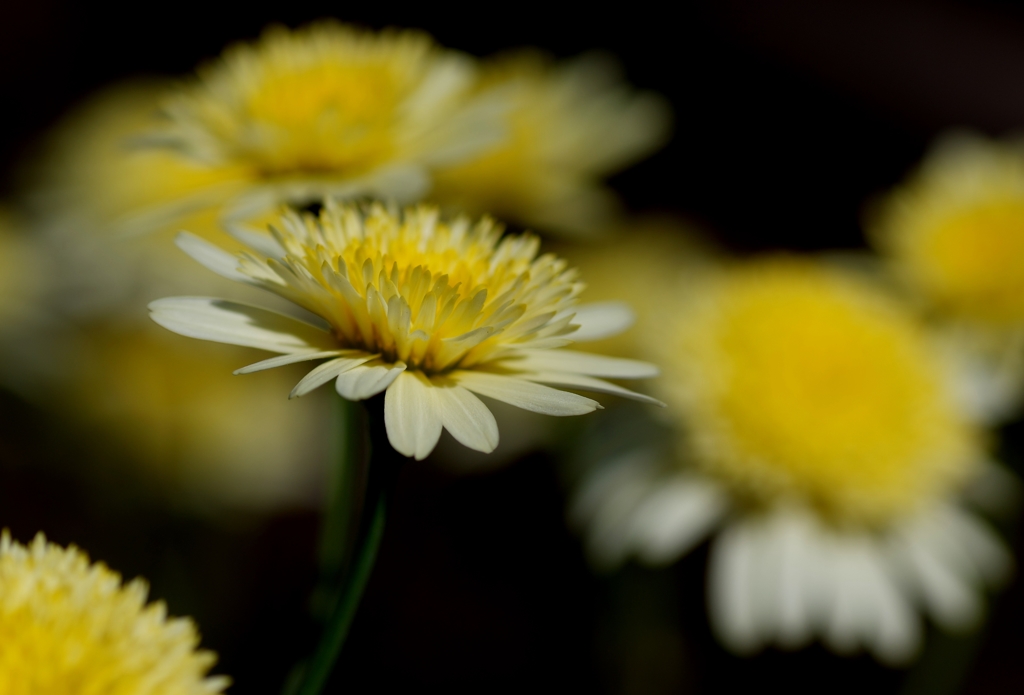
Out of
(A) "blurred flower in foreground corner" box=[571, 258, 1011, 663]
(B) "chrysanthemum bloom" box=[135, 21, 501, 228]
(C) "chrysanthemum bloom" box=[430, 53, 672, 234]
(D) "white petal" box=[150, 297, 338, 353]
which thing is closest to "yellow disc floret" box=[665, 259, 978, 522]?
(A) "blurred flower in foreground corner" box=[571, 258, 1011, 663]

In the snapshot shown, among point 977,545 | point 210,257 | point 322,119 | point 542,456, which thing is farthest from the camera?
point 542,456

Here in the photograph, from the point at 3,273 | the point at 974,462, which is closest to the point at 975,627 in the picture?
the point at 974,462

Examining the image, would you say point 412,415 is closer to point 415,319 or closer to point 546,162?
point 415,319

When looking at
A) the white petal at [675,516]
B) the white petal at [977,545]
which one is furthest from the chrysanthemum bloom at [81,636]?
the white petal at [977,545]

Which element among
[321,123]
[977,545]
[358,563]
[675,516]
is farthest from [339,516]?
[977,545]

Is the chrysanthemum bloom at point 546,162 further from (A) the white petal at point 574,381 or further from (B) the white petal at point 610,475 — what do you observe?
(A) the white petal at point 574,381

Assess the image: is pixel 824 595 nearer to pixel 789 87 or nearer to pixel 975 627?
pixel 975 627

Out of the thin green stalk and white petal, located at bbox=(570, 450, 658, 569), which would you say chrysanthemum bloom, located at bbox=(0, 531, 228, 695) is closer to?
the thin green stalk
